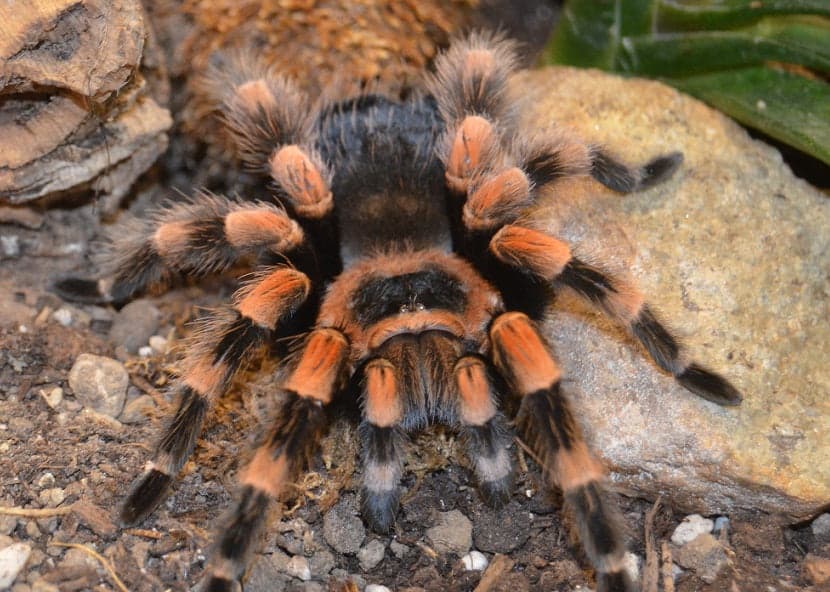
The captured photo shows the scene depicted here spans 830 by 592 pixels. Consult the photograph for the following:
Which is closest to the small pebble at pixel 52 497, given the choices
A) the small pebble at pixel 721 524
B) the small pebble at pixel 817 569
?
the small pebble at pixel 721 524

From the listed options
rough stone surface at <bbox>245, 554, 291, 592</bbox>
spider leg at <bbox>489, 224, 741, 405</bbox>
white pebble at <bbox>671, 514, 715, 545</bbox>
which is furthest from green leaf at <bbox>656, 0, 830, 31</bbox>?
rough stone surface at <bbox>245, 554, 291, 592</bbox>

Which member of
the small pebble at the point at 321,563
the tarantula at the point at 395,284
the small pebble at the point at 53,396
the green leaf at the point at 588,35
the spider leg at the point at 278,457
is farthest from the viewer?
the green leaf at the point at 588,35

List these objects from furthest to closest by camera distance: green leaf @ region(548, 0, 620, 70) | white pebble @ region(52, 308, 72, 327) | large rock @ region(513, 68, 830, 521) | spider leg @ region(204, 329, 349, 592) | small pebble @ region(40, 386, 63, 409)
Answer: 1. green leaf @ region(548, 0, 620, 70)
2. white pebble @ region(52, 308, 72, 327)
3. small pebble @ region(40, 386, 63, 409)
4. large rock @ region(513, 68, 830, 521)
5. spider leg @ region(204, 329, 349, 592)

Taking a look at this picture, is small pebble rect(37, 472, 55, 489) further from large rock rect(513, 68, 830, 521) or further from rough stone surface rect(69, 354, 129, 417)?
large rock rect(513, 68, 830, 521)

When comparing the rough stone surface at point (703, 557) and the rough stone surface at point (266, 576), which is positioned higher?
the rough stone surface at point (266, 576)

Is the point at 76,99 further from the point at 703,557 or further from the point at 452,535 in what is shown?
the point at 703,557

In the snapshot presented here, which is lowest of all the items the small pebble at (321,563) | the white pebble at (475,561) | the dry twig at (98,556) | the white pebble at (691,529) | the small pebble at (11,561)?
the white pebble at (691,529)

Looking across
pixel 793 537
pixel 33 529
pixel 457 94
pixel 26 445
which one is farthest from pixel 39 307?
pixel 793 537

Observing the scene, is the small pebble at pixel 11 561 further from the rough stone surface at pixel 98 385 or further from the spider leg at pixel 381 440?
the spider leg at pixel 381 440
